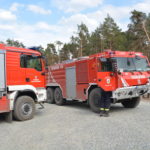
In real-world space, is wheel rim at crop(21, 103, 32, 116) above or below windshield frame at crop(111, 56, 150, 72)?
below

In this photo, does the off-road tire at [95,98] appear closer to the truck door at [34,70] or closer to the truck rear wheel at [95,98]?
the truck rear wheel at [95,98]

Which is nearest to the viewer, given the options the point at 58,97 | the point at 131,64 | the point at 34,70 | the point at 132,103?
the point at 34,70

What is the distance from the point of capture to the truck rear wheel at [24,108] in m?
7.22

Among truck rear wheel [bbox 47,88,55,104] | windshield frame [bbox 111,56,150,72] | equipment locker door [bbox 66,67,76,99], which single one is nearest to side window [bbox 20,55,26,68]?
equipment locker door [bbox 66,67,76,99]

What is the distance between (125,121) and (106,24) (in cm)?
3254

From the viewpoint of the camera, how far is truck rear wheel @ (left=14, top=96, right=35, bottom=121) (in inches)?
284

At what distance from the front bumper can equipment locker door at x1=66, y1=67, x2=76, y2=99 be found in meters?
2.70

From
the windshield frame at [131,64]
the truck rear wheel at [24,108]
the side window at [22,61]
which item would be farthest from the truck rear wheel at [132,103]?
the side window at [22,61]

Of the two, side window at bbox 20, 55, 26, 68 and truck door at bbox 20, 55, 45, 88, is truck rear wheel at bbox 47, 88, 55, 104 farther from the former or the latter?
side window at bbox 20, 55, 26, 68

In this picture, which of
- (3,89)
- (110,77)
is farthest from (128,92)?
(3,89)

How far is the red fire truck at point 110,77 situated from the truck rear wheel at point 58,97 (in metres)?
1.06

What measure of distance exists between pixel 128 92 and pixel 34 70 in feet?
12.9

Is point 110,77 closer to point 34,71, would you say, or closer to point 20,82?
point 34,71

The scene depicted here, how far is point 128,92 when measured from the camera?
311 inches
